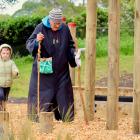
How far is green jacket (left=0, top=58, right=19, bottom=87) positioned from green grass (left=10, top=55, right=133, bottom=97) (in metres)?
6.29

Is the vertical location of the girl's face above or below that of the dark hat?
below

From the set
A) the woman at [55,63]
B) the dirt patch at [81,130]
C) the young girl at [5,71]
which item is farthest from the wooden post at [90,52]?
the young girl at [5,71]

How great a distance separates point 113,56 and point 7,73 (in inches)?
95.0

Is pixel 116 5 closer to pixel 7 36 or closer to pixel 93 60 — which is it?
pixel 93 60

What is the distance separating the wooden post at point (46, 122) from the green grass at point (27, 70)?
8.76 meters

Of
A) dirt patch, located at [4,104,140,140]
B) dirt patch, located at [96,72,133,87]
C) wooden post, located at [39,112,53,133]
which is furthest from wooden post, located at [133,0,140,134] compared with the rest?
dirt patch, located at [96,72,133,87]

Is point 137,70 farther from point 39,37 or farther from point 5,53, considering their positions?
point 5,53

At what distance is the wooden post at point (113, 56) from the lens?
8398mm

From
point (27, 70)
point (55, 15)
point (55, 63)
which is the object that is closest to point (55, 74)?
point (55, 63)

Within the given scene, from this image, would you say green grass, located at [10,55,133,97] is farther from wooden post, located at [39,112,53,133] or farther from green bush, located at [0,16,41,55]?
wooden post, located at [39,112,53,133]

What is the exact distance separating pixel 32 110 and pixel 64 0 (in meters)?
34.7

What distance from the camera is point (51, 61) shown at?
930 cm

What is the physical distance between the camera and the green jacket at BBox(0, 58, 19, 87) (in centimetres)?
1034

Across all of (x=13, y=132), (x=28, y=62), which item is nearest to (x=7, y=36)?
(x=28, y=62)
